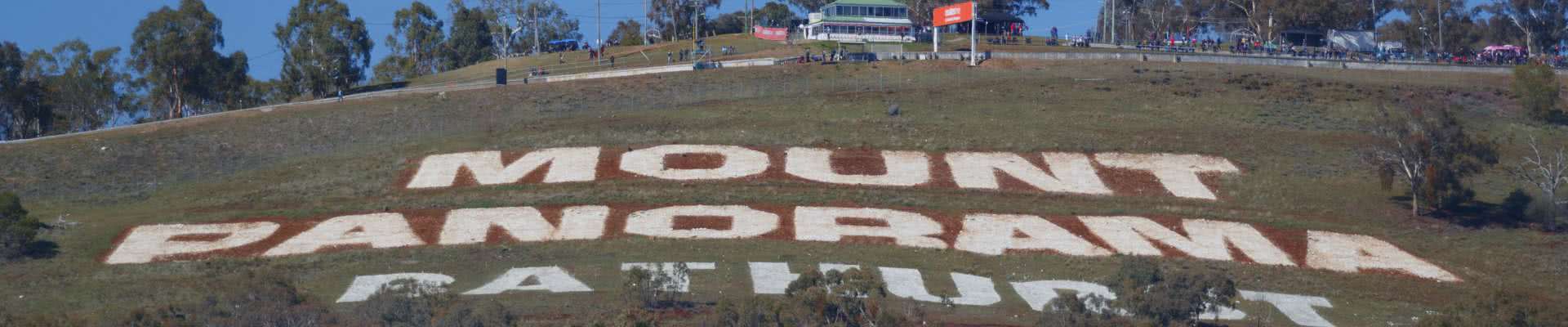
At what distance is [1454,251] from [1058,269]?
16127 millimetres

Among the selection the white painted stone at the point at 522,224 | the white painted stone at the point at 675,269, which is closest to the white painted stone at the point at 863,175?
the white painted stone at the point at 522,224

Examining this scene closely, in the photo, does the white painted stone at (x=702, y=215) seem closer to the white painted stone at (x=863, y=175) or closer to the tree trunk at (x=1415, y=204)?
the white painted stone at (x=863, y=175)

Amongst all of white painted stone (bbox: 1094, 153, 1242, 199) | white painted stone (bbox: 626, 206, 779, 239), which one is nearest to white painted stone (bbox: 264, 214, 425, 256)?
white painted stone (bbox: 626, 206, 779, 239)

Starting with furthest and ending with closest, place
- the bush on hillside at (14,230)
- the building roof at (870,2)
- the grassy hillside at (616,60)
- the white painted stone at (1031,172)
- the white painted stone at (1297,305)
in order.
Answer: the building roof at (870,2), the grassy hillside at (616,60), the white painted stone at (1031,172), the bush on hillside at (14,230), the white painted stone at (1297,305)

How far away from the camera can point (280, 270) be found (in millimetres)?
47000

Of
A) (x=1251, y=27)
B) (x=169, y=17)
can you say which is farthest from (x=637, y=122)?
(x=1251, y=27)

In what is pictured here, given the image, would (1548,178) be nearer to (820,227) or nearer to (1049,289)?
(1049,289)

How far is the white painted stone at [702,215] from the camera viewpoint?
52.9m

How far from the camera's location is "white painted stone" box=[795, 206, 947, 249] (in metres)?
52.6

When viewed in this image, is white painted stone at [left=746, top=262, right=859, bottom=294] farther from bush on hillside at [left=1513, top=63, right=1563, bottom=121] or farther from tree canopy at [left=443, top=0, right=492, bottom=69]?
tree canopy at [left=443, top=0, right=492, bottom=69]

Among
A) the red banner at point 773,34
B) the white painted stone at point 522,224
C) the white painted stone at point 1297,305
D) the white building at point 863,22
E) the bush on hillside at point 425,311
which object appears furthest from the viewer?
the red banner at point 773,34

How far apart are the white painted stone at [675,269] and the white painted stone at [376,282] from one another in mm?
6083

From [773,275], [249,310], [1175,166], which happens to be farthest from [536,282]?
[1175,166]

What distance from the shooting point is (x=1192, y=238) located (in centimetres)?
5344
